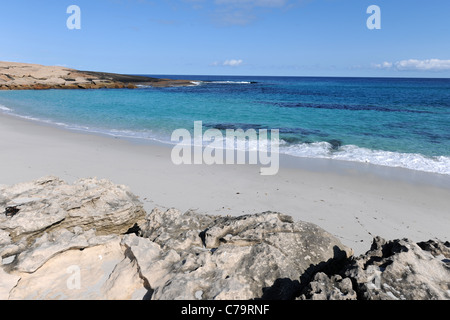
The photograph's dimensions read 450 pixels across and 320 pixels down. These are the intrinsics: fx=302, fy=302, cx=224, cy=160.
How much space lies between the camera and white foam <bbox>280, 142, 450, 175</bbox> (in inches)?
405

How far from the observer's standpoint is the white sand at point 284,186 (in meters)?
6.23

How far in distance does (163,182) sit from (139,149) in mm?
4239

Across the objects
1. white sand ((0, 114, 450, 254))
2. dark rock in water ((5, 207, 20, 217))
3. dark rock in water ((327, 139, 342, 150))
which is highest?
dark rock in water ((327, 139, 342, 150))

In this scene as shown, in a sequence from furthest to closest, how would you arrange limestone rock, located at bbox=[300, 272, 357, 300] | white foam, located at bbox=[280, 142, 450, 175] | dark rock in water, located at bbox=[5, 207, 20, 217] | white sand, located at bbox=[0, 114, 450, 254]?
white foam, located at bbox=[280, 142, 450, 175], white sand, located at bbox=[0, 114, 450, 254], dark rock in water, located at bbox=[5, 207, 20, 217], limestone rock, located at bbox=[300, 272, 357, 300]

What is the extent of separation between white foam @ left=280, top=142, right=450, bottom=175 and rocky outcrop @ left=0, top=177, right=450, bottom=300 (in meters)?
7.67

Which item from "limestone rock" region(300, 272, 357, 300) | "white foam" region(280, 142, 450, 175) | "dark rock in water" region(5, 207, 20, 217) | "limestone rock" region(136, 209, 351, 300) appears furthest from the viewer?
"white foam" region(280, 142, 450, 175)

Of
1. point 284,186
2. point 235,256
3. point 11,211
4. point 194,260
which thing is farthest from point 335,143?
point 11,211

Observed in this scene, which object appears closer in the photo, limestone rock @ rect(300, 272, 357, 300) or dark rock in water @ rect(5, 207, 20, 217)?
limestone rock @ rect(300, 272, 357, 300)

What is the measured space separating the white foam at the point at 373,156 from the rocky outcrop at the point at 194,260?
302 inches

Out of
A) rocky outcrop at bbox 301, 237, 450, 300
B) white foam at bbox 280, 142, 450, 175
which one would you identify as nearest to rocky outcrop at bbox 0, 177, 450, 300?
rocky outcrop at bbox 301, 237, 450, 300

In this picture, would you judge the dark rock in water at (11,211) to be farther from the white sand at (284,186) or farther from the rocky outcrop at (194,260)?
the white sand at (284,186)

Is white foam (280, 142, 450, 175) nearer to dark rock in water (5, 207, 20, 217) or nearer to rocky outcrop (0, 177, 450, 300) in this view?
rocky outcrop (0, 177, 450, 300)

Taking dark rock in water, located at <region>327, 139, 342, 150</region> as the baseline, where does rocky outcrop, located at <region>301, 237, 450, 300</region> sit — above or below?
below
